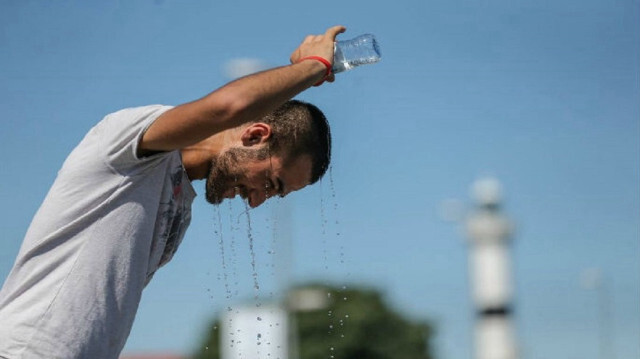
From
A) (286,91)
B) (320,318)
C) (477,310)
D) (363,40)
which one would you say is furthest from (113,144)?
(320,318)

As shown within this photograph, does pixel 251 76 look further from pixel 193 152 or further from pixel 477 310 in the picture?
pixel 477 310

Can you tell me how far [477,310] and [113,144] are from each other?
5009cm

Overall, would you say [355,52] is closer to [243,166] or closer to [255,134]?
[255,134]

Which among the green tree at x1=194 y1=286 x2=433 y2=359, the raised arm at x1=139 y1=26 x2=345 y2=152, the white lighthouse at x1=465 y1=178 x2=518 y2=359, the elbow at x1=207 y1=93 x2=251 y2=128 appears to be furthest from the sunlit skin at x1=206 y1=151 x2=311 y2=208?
the green tree at x1=194 y1=286 x2=433 y2=359

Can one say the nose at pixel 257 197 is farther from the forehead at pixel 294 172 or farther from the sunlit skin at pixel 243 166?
the forehead at pixel 294 172

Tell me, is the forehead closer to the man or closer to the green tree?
the man

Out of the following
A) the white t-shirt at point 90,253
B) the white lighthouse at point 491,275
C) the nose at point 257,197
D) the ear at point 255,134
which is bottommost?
the white t-shirt at point 90,253

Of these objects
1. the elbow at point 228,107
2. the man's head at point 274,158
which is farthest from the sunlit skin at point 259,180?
the elbow at point 228,107

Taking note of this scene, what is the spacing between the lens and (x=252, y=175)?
16.8 feet

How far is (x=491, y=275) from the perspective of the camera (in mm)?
55406

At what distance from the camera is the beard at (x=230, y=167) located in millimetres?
5031

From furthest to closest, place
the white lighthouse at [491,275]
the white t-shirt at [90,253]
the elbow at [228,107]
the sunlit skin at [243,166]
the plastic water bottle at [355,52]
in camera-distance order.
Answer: the white lighthouse at [491,275]
the plastic water bottle at [355,52]
the sunlit skin at [243,166]
the white t-shirt at [90,253]
the elbow at [228,107]

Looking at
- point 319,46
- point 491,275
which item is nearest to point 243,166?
point 319,46

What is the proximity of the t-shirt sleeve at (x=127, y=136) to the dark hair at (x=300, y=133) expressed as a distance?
641mm
